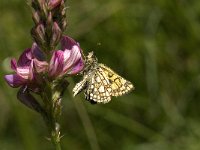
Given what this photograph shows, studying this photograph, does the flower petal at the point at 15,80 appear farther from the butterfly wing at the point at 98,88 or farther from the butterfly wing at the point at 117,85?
the butterfly wing at the point at 117,85

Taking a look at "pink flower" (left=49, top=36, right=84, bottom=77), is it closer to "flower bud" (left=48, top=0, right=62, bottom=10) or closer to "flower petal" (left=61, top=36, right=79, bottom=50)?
"flower petal" (left=61, top=36, right=79, bottom=50)

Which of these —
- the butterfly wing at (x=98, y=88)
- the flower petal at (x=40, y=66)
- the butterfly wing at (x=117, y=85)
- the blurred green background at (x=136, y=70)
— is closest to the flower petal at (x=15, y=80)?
the flower petal at (x=40, y=66)

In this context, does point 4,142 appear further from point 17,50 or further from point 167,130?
point 167,130

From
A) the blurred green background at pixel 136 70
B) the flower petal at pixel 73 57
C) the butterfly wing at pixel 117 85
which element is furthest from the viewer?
the blurred green background at pixel 136 70

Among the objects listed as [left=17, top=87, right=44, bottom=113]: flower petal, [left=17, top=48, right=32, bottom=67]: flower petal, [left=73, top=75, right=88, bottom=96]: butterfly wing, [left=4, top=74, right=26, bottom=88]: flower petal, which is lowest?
[left=17, top=87, right=44, bottom=113]: flower petal

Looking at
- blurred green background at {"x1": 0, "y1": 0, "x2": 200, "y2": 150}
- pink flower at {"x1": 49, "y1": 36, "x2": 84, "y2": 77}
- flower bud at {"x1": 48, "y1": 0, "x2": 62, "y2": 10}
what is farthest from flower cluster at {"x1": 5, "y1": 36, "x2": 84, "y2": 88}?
blurred green background at {"x1": 0, "y1": 0, "x2": 200, "y2": 150}

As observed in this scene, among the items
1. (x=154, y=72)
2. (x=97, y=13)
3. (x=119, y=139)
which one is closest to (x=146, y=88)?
(x=154, y=72)

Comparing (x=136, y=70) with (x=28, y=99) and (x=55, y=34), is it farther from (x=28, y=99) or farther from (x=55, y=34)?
(x=55, y=34)
